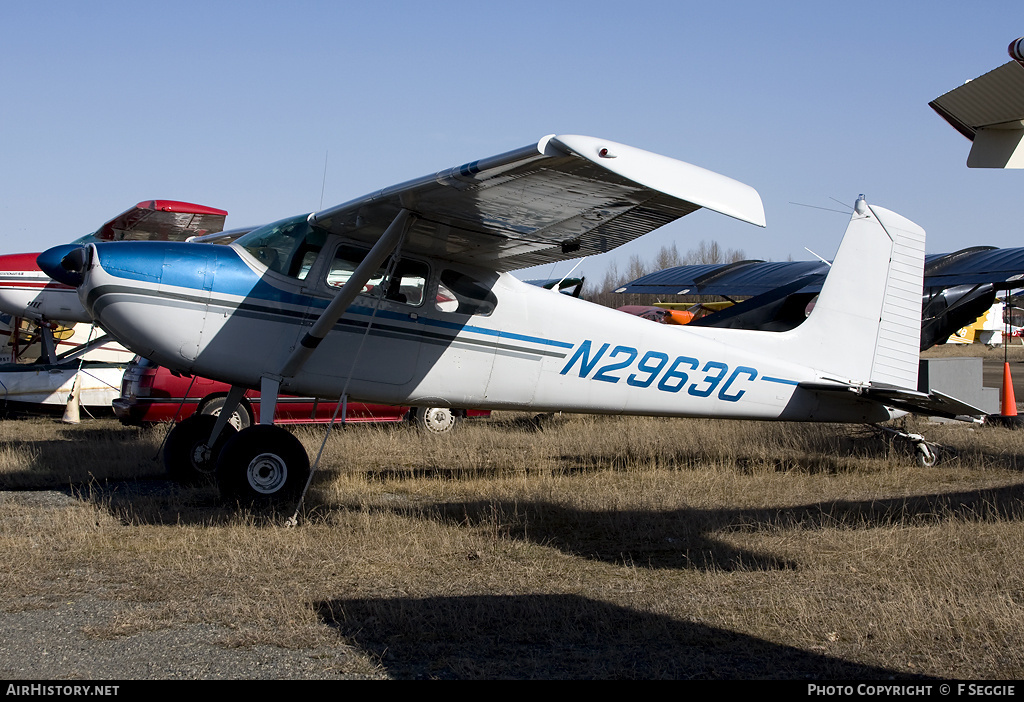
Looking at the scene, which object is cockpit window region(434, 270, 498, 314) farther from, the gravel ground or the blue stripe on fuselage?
the gravel ground

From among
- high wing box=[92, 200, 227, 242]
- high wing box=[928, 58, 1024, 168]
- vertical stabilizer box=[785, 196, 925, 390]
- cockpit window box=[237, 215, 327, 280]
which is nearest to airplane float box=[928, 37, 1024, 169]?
high wing box=[928, 58, 1024, 168]

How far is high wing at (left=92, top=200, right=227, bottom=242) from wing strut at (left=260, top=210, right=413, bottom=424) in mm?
7455

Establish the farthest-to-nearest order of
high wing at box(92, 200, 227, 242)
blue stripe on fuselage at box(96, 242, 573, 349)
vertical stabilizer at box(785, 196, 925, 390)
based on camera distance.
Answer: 1. high wing at box(92, 200, 227, 242)
2. vertical stabilizer at box(785, 196, 925, 390)
3. blue stripe on fuselage at box(96, 242, 573, 349)

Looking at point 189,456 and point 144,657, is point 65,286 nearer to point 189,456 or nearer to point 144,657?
point 189,456

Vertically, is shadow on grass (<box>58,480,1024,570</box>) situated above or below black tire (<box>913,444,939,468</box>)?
below

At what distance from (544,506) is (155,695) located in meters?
4.23

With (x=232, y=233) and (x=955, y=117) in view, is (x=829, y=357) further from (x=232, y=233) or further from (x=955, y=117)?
(x=232, y=233)

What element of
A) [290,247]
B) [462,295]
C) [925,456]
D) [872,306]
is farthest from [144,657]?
[925,456]

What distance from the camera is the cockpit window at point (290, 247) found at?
23.4 feet

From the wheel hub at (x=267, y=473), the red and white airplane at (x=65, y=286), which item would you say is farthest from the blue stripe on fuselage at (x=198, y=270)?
the red and white airplane at (x=65, y=286)

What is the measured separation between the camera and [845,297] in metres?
9.07

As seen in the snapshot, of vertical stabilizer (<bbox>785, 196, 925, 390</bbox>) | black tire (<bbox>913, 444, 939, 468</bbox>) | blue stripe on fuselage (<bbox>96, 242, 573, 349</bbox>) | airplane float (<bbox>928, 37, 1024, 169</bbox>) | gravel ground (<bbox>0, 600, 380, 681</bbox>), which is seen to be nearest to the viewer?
gravel ground (<bbox>0, 600, 380, 681</bbox>)

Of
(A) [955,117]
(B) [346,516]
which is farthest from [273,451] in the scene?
(A) [955,117]

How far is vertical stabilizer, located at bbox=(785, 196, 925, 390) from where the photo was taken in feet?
29.5
